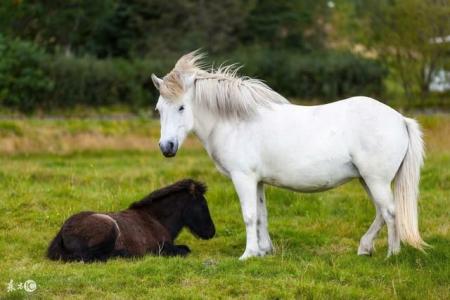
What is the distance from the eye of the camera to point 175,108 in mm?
9258

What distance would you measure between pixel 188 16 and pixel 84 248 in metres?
38.8

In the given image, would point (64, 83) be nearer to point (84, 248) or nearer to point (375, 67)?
point (375, 67)

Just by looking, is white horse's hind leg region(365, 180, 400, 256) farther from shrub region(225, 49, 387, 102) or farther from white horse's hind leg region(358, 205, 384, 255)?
shrub region(225, 49, 387, 102)

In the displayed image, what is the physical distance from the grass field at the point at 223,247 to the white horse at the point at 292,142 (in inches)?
24.5

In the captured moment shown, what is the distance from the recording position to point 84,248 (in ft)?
29.7

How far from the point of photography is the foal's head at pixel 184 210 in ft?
32.9

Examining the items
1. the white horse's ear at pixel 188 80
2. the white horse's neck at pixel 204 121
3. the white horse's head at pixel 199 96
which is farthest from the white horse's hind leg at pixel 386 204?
the white horse's ear at pixel 188 80

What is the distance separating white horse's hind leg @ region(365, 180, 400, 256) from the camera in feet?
29.8

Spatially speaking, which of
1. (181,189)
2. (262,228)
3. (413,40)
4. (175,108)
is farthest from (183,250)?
(413,40)

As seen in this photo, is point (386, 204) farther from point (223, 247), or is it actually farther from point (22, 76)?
point (22, 76)

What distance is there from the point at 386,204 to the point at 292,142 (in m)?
1.27

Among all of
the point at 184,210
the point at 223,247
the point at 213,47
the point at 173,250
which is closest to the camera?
the point at 173,250

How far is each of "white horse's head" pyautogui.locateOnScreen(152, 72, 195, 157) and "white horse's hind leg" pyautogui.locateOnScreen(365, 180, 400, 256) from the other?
218cm

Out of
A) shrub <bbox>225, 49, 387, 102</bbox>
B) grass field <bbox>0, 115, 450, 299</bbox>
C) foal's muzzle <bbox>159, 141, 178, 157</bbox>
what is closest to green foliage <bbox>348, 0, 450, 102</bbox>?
shrub <bbox>225, 49, 387, 102</bbox>
